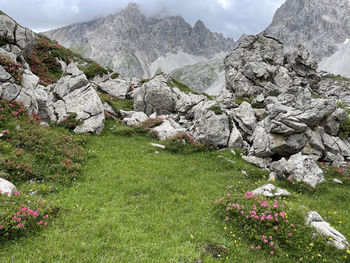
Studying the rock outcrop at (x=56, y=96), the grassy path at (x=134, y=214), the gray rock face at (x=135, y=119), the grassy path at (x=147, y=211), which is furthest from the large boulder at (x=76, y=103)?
the grassy path at (x=134, y=214)

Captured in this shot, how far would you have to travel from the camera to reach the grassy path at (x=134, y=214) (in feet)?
27.1

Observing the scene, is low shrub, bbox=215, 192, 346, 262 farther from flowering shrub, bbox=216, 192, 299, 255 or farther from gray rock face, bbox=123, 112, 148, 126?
gray rock face, bbox=123, 112, 148, 126

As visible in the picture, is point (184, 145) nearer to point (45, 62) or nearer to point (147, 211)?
point (147, 211)

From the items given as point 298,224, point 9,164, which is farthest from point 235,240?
point 9,164

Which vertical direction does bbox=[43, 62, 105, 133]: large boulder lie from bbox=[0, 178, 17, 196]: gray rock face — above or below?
above

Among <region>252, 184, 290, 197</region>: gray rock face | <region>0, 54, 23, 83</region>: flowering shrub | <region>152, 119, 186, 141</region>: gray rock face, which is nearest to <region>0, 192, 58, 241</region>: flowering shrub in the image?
<region>252, 184, 290, 197</region>: gray rock face

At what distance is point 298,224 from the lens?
10570 mm

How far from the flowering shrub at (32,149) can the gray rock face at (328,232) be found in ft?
48.5

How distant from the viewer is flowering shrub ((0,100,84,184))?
1362cm

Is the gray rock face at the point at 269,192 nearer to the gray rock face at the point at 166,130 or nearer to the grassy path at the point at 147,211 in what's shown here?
the grassy path at the point at 147,211

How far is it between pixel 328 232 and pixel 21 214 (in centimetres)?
1445

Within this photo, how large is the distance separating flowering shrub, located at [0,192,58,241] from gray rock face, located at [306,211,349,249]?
12953 millimetres

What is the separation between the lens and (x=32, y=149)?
15891 mm

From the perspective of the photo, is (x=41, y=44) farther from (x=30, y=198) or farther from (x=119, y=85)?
(x=30, y=198)
